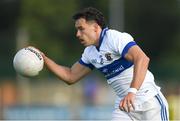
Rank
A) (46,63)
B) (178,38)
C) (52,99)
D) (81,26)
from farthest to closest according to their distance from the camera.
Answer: (178,38), (52,99), (46,63), (81,26)

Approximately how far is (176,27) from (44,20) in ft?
52.2

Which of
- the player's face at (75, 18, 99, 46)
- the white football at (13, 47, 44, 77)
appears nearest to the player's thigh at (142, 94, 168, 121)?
the player's face at (75, 18, 99, 46)

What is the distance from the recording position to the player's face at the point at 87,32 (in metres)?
9.70

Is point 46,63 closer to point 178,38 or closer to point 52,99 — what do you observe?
point 52,99

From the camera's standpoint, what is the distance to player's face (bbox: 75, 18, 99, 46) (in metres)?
9.70

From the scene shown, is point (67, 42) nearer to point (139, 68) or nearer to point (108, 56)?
point (108, 56)

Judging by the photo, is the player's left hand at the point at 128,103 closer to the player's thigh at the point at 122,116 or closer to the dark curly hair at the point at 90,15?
the player's thigh at the point at 122,116

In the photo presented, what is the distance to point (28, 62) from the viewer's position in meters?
10.0

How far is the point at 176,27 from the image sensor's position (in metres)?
60.0

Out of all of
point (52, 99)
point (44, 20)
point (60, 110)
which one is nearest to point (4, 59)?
point (52, 99)

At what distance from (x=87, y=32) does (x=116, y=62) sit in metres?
0.50

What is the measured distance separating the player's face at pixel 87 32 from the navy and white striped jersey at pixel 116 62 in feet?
0.30

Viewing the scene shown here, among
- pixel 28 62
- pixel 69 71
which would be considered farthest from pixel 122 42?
pixel 69 71

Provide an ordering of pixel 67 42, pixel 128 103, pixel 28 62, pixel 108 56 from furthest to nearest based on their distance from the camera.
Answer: pixel 67 42, pixel 28 62, pixel 108 56, pixel 128 103
